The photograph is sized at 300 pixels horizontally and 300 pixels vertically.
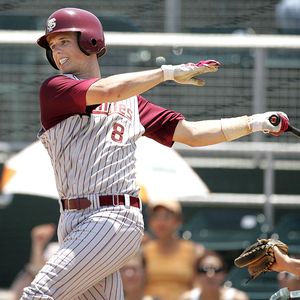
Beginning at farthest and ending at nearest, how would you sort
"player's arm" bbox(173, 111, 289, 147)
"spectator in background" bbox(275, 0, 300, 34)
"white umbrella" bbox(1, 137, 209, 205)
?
1. "spectator in background" bbox(275, 0, 300, 34)
2. "white umbrella" bbox(1, 137, 209, 205)
3. "player's arm" bbox(173, 111, 289, 147)

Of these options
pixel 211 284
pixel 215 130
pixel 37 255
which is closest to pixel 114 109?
pixel 215 130

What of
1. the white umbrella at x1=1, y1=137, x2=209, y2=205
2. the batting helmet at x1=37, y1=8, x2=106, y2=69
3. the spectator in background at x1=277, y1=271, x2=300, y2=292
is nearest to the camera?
the batting helmet at x1=37, y1=8, x2=106, y2=69

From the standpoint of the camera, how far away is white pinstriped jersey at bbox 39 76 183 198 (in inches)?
181

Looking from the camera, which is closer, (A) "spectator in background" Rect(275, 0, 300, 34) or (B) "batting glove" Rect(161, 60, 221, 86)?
(B) "batting glove" Rect(161, 60, 221, 86)

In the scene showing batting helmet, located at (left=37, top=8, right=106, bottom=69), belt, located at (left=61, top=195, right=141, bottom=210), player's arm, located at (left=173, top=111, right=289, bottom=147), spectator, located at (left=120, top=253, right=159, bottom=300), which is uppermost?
batting helmet, located at (left=37, top=8, right=106, bottom=69)

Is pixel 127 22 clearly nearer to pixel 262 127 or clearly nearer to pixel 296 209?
pixel 296 209

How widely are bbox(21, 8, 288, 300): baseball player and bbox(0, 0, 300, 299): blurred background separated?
3057mm

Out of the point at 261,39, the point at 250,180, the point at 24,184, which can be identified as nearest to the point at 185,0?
the point at 261,39

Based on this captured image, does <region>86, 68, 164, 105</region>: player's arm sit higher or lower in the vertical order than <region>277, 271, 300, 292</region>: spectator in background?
higher

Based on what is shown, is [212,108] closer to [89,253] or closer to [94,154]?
[94,154]

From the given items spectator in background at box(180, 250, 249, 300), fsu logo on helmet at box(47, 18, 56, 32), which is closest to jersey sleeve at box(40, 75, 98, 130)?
fsu logo on helmet at box(47, 18, 56, 32)

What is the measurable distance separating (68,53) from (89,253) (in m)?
0.85

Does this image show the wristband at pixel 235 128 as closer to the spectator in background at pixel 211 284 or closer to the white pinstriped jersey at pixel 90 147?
the white pinstriped jersey at pixel 90 147

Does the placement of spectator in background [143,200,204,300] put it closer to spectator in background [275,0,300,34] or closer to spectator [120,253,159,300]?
spectator [120,253,159,300]
